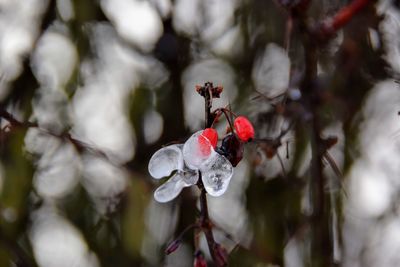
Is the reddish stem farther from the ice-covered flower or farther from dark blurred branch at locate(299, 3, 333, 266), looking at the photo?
the ice-covered flower

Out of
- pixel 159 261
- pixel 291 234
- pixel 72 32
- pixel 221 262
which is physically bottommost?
pixel 159 261

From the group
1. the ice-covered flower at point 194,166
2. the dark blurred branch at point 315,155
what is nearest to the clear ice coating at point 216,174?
the ice-covered flower at point 194,166

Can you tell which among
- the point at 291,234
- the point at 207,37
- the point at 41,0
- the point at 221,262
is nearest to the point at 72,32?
the point at 41,0

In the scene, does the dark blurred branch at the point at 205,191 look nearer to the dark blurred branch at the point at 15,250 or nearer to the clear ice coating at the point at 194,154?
the clear ice coating at the point at 194,154

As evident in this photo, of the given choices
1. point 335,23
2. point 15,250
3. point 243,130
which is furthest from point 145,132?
point 243,130

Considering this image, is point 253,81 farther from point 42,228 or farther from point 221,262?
point 221,262

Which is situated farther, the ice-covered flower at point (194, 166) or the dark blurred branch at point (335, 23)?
the dark blurred branch at point (335, 23)

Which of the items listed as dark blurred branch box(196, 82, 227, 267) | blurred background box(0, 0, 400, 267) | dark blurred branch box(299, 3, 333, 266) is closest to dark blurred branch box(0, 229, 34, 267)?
blurred background box(0, 0, 400, 267)
